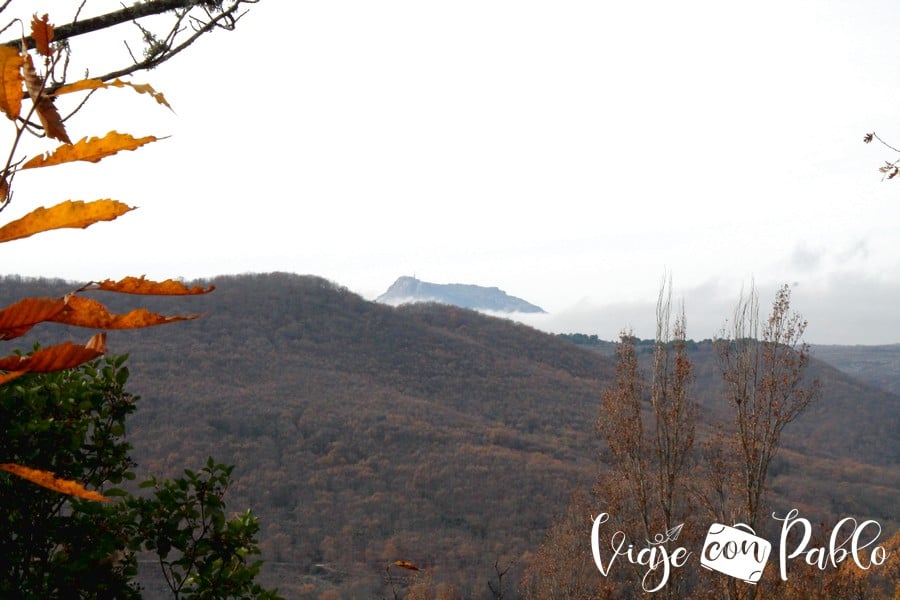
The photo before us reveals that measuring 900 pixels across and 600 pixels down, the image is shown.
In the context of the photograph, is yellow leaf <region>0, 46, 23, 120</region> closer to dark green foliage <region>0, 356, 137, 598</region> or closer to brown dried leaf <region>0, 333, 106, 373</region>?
brown dried leaf <region>0, 333, 106, 373</region>

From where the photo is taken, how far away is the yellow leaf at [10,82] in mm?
787

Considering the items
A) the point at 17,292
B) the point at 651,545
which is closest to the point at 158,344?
the point at 17,292

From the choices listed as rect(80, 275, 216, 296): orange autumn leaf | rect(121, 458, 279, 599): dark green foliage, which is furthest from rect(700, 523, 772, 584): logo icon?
rect(80, 275, 216, 296): orange autumn leaf

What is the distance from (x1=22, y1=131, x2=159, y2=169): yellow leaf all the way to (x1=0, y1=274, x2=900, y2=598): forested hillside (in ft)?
95.0

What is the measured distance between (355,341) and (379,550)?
34.7 metres

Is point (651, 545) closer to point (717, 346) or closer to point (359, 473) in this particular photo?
point (717, 346)

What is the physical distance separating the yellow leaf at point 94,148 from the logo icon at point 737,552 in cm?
1116

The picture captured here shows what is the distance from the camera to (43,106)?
84 cm

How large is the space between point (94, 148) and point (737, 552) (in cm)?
1178

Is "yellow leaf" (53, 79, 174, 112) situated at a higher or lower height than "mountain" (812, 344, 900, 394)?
lower

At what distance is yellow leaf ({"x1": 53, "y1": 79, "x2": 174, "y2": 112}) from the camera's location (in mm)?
826

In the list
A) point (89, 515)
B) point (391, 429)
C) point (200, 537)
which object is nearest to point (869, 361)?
point (391, 429)

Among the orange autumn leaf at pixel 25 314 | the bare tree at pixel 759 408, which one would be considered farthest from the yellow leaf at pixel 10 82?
the bare tree at pixel 759 408

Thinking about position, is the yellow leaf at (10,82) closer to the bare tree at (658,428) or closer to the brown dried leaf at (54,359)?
the brown dried leaf at (54,359)
